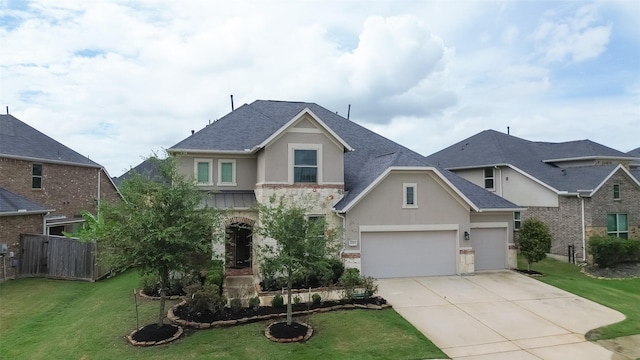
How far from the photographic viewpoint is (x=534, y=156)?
26.9 m

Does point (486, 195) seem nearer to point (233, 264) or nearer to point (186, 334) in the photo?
point (233, 264)

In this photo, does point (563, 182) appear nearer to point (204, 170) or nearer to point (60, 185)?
point (204, 170)

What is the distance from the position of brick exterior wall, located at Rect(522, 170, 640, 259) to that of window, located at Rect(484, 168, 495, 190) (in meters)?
3.67

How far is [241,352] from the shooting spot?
9.27 m

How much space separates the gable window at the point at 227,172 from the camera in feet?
59.6

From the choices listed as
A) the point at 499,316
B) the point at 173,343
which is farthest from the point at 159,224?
the point at 499,316

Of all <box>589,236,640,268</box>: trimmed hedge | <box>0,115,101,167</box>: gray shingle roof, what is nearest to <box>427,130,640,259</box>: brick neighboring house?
<box>589,236,640,268</box>: trimmed hedge

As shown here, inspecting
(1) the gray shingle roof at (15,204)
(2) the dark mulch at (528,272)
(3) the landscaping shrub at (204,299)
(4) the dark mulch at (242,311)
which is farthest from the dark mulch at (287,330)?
(1) the gray shingle roof at (15,204)

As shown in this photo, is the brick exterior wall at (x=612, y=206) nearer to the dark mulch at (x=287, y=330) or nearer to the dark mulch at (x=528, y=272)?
the dark mulch at (x=528, y=272)

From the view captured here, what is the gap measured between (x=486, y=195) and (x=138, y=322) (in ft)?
53.5

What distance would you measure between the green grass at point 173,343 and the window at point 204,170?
6.24 metres

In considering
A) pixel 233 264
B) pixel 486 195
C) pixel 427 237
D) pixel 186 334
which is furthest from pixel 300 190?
pixel 486 195

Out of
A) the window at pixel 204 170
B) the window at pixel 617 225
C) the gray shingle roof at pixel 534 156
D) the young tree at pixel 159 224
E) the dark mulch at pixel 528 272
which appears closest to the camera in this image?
the young tree at pixel 159 224

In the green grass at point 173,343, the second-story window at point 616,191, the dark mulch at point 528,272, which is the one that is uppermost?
the second-story window at point 616,191
